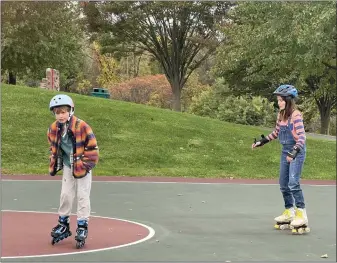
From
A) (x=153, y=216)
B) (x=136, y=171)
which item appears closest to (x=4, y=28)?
(x=136, y=171)

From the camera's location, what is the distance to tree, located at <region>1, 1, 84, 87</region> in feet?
99.0

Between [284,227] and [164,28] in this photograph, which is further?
[164,28]

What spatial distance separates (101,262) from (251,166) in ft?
42.0

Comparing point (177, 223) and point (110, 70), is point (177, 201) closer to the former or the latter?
point (177, 223)

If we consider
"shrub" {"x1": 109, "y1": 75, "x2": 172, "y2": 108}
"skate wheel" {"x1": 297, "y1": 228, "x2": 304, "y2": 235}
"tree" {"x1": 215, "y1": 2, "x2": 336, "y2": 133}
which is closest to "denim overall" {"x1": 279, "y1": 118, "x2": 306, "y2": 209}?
"skate wheel" {"x1": 297, "y1": 228, "x2": 304, "y2": 235}

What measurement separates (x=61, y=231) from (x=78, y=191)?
0.46m

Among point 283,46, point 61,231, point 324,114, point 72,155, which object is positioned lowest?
point 61,231

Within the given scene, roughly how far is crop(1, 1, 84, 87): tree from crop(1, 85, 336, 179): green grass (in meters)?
6.60

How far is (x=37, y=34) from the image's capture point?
31.6 meters

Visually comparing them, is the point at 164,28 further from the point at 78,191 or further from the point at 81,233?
the point at 81,233

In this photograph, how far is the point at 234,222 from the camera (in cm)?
777

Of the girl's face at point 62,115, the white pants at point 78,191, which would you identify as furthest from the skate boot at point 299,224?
the girl's face at point 62,115

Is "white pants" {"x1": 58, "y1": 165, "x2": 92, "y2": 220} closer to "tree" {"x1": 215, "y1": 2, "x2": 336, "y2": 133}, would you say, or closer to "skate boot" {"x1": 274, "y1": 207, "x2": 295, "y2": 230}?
"skate boot" {"x1": 274, "y1": 207, "x2": 295, "y2": 230}

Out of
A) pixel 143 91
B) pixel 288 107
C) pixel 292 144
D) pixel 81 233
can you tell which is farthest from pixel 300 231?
pixel 143 91
